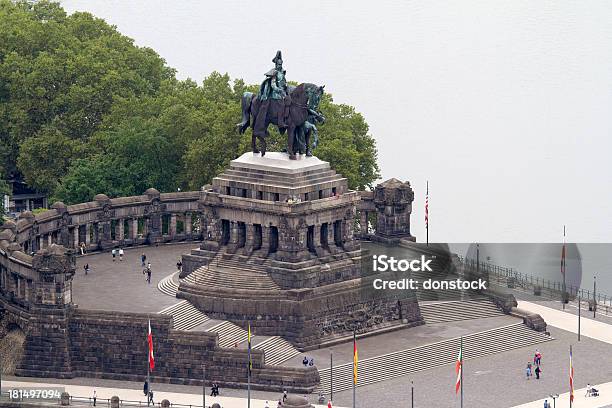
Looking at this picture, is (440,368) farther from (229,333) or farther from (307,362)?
(229,333)

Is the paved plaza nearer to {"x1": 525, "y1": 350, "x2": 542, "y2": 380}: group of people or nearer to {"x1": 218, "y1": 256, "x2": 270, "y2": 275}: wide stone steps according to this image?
{"x1": 525, "y1": 350, "x2": 542, "y2": 380}: group of people

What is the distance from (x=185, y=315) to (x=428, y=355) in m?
18.0

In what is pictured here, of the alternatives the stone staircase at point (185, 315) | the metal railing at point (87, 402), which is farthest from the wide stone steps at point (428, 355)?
the metal railing at point (87, 402)

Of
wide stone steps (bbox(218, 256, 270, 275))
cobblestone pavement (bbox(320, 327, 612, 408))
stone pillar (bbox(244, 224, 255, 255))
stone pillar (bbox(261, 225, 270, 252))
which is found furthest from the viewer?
stone pillar (bbox(244, 224, 255, 255))

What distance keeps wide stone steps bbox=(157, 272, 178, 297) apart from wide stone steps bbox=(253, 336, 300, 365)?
32.9 ft

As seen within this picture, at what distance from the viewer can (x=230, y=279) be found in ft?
632

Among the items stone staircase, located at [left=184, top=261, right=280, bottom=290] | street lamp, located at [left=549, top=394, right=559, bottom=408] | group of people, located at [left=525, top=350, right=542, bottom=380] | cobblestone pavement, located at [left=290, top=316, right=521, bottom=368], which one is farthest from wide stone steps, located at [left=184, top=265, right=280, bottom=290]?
street lamp, located at [left=549, top=394, right=559, bottom=408]

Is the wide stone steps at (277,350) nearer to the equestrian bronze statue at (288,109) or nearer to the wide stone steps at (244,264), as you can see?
the wide stone steps at (244,264)

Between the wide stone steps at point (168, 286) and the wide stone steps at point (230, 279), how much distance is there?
1.51 metres

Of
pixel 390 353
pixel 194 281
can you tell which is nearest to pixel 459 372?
pixel 390 353

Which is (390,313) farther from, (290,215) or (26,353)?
(26,353)

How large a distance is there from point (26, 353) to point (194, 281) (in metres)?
14.4

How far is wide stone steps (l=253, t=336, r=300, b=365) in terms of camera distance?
186 meters

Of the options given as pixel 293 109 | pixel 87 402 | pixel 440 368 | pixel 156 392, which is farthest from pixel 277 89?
pixel 87 402
